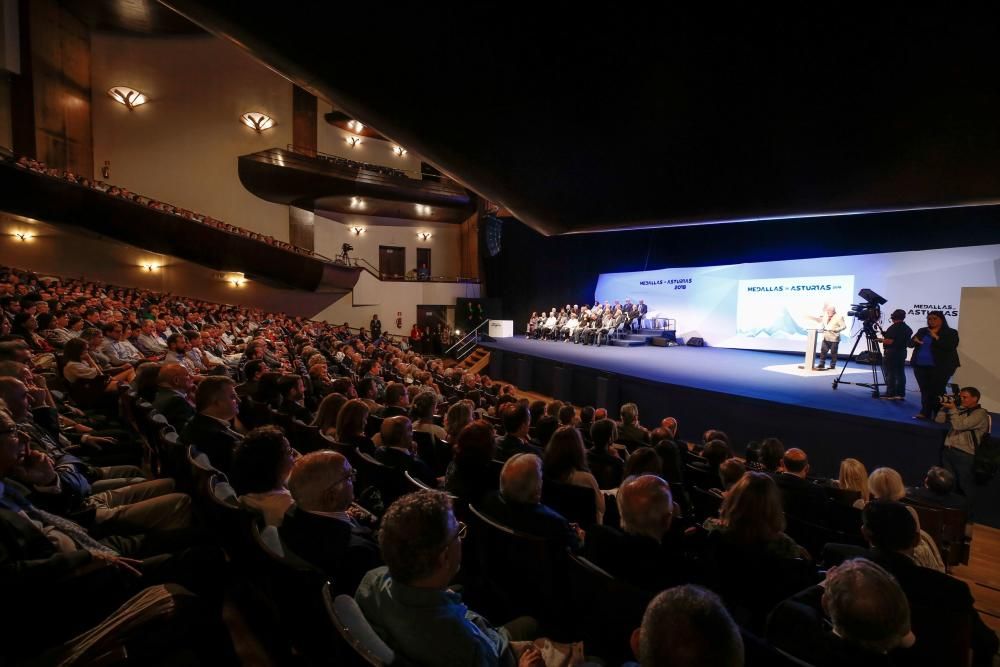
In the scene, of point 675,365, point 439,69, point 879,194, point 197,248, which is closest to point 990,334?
point 675,365

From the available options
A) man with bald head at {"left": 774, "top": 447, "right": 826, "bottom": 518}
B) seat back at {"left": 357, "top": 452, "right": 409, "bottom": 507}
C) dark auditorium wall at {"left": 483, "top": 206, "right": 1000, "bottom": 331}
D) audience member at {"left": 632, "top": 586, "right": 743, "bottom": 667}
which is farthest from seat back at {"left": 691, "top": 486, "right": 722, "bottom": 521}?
audience member at {"left": 632, "top": 586, "right": 743, "bottom": 667}

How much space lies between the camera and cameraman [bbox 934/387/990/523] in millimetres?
3920

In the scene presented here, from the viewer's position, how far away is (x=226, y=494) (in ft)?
6.35

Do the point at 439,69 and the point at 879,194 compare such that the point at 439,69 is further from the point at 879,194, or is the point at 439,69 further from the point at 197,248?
the point at 197,248

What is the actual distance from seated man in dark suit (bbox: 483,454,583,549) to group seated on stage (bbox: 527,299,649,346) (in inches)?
386

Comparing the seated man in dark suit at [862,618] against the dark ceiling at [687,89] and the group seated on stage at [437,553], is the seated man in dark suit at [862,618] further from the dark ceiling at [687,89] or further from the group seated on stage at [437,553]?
the dark ceiling at [687,89]

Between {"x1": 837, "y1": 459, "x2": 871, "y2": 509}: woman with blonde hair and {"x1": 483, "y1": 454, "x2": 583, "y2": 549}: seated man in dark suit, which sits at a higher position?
{"x1": 483, "y1": 454, "x2": 583, "y2": 549}: seated man in dark suit

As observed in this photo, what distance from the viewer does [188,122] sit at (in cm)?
1495

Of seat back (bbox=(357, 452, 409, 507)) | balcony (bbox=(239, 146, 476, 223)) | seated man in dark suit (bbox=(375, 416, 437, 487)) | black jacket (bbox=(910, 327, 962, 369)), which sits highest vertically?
balcony (bbox=(239, 146, 476, 223))

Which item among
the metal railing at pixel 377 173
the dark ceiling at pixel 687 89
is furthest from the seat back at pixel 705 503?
the metal railing at pixel 377 173

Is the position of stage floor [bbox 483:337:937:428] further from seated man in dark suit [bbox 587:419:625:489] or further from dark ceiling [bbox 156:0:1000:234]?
dark ceiling [bbox 156:0:1000:234]

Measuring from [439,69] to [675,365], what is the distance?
7.92m

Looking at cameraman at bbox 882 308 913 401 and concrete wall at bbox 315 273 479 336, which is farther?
concrete wall at bbox 315 273 479 336

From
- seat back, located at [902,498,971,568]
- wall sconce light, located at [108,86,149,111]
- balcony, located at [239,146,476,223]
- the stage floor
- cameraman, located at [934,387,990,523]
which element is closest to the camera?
seat back, located at [902,498,971,568]
